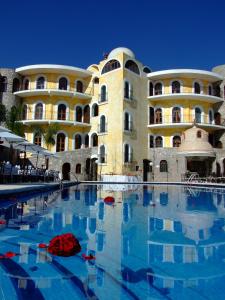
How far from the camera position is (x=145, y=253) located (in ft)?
13.9

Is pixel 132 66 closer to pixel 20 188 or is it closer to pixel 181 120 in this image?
pixel 181 120

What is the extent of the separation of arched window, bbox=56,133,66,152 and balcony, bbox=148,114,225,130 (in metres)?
9.32

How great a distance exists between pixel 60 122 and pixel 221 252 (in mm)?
→ 26577

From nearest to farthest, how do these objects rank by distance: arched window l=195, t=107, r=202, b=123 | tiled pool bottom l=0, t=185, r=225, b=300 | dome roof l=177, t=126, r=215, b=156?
tiled pool bottom l=0, t=185, r=225, b=300
dome roof l=177, t=126, r=215, b=156
arched window l=195, t=107, r=202, b=123

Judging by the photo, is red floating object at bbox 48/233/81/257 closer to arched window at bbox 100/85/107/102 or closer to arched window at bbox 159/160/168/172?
arched window at bbox 159/160/168/172

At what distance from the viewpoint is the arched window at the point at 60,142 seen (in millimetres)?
A: 30337

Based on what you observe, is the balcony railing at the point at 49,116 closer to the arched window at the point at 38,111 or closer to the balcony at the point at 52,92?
the arched window at the point at 38,111

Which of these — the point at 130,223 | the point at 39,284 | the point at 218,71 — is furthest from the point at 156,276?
the point at 218,71

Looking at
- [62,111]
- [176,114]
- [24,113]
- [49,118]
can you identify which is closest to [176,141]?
[176,114]

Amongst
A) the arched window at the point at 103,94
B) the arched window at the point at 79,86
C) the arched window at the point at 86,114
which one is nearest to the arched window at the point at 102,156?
the arched window at the point at 86,114

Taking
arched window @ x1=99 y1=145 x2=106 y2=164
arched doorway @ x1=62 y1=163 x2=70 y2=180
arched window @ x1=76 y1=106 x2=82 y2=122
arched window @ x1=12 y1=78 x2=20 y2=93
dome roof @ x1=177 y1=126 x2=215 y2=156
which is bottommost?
arched doorway @ x1=62 y1=163 x2=70 y2=180

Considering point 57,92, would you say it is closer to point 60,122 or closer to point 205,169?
point 60,122

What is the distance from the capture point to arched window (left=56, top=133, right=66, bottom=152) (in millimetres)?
30337

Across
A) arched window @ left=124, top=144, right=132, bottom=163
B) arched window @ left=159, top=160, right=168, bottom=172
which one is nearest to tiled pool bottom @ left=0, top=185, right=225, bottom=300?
arched window @ left=124, top=144, right=132, bottom=163
